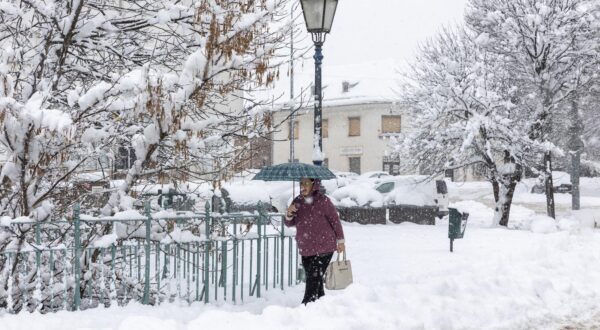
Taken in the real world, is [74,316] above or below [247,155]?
below

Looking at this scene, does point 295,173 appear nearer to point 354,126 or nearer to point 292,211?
point 292,211

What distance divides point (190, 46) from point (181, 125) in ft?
5.55

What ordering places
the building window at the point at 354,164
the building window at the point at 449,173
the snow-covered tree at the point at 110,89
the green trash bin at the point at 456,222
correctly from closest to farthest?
1. the snow-covered tree at the point at 110,89
2. the green trash bin at the point at 456,222
3. the building window at the point at 449,173
4. the building window at the point at 354,164

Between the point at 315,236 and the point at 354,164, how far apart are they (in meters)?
44.5

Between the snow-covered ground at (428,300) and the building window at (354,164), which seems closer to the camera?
the snow-covered ground at (428,300)

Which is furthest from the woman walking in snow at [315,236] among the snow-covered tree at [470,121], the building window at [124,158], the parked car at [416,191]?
the parked car at [416,191]

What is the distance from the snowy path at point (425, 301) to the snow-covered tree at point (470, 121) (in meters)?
5.94

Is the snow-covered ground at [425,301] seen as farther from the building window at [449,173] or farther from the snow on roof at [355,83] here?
the snow on roof at [355,83]

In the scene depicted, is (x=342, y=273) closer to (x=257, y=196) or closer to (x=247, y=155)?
(x=247, y=155)

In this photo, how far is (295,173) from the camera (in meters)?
7.73

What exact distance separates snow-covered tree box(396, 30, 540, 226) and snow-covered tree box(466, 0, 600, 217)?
465mm

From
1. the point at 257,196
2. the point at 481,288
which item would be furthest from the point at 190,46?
the point at 257,196

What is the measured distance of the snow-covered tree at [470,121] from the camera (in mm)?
18688

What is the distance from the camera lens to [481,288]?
27.1 ft
